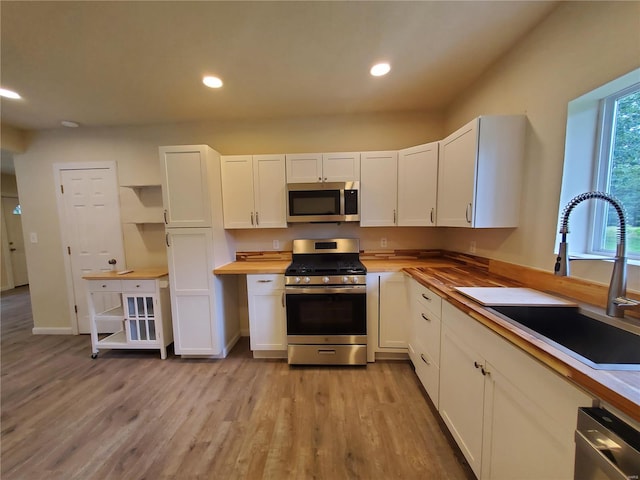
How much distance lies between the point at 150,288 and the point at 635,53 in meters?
3.78

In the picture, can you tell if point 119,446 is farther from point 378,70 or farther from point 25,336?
point 378,70

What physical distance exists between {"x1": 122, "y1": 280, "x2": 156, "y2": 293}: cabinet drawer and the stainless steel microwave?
5.47 feet

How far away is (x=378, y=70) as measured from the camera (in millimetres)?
1842

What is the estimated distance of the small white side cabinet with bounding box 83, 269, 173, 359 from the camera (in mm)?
2400

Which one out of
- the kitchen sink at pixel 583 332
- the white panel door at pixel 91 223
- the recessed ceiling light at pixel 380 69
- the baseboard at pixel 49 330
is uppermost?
the recessed ceiling light at pixel 380 69

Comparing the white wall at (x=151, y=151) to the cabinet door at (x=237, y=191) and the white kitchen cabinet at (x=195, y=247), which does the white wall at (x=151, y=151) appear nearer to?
the cabinet door at (x=237, y=191)

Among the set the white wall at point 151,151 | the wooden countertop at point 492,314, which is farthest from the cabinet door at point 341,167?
the wooden countertop at point 492,314

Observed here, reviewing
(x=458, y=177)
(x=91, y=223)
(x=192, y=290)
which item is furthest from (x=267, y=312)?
(x=91, y=223)

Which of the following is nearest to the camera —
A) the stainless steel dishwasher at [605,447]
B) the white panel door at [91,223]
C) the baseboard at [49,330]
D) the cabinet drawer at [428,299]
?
the stainless steel dishwasher at [605,447]

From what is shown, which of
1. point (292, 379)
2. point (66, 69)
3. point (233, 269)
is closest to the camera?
point (66, 69)

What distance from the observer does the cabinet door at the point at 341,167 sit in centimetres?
241

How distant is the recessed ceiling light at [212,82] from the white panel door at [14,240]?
6.70 meters

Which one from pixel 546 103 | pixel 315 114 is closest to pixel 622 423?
pixel 546 103

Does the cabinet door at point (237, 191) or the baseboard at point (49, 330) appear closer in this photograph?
the cabinet door at point (237, 191)
